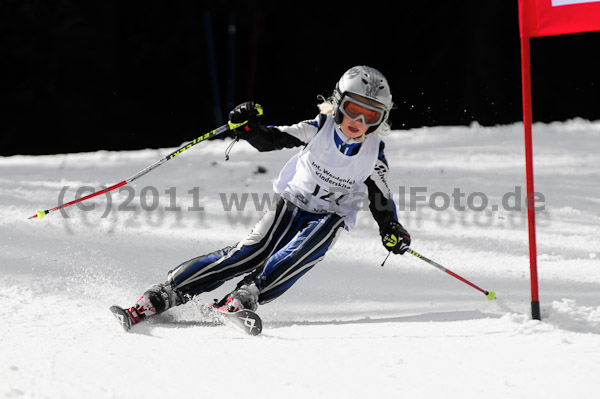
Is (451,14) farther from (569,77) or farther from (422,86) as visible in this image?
(569,77)

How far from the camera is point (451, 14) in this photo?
1068cm

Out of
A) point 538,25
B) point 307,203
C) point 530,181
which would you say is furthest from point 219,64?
point 530,181

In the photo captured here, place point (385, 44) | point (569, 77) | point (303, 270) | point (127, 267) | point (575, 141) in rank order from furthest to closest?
point (385, 44), point (569, 77), point (575, 141), point (127, 267), point (303, 270)

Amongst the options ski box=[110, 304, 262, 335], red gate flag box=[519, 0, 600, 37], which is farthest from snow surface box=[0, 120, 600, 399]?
red gate flag box=[519, 0, 600, 37]

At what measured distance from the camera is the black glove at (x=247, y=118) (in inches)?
121

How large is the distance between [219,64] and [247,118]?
8115 mm

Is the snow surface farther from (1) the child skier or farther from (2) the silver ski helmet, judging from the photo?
(2) the silver ski helmet

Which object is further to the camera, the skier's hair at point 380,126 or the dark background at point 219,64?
the dark background at point 219,64

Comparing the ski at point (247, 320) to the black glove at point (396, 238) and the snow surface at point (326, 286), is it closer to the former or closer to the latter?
the snow surface at point (326, 286)

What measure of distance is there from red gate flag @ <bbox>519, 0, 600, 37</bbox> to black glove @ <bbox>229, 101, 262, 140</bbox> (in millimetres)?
1128

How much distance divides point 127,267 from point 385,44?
7794mm

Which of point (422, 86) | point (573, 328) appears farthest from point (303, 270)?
point (422, 86)

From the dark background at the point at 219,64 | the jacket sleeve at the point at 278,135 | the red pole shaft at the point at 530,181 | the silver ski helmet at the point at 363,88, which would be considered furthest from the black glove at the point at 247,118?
the dark background at the point at 219,64

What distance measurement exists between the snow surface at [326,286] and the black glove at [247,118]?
810mm
